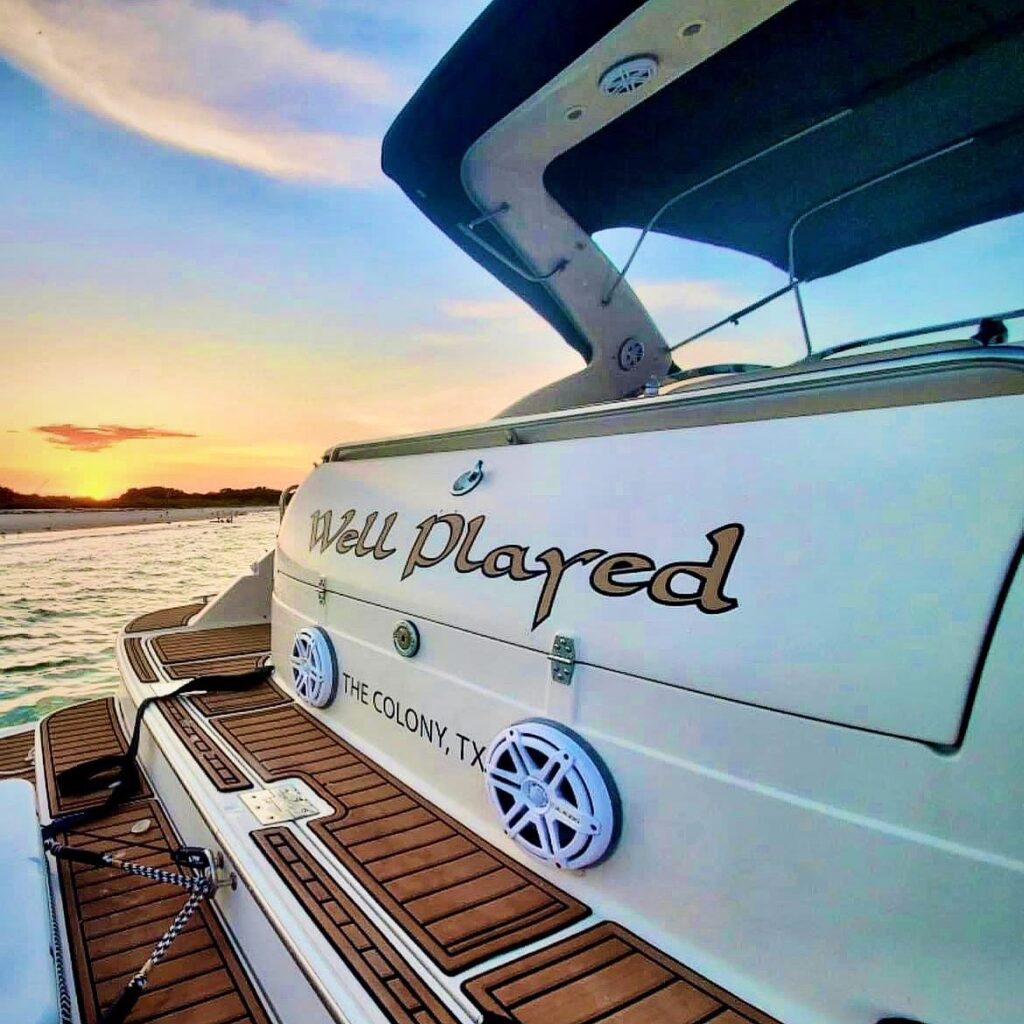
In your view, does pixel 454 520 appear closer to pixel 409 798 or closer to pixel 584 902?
pixel 409 798

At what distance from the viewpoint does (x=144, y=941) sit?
1.92 metres

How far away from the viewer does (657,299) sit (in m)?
3.47

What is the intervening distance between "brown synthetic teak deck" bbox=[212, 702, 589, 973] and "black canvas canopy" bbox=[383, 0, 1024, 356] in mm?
2556

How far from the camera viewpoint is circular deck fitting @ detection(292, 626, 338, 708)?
9.11 ft

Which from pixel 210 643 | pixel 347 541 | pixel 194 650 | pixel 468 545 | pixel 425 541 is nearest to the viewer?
pixel 468 545

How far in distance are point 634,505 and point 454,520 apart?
0.79 metres

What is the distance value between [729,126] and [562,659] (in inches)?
94.4

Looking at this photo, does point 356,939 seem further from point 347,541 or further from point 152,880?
point 347,541

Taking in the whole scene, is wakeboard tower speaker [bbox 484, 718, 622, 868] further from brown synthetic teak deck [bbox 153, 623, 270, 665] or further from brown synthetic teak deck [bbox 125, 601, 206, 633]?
brown synthetic teak deck [bbox 125, 601, 206, 633]

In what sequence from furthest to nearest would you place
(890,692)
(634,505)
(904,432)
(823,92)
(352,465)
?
(352,465) → (823,92) → (634,505) → (904,432) → (890,692)

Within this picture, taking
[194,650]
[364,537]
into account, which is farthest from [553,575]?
[194,650]

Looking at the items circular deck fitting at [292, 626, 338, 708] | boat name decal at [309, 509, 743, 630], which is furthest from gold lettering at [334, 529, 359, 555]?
circular deck fitting at [292, 626, 338, 708]

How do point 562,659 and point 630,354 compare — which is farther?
point 630,354

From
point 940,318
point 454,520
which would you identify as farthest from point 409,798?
point 940,318
